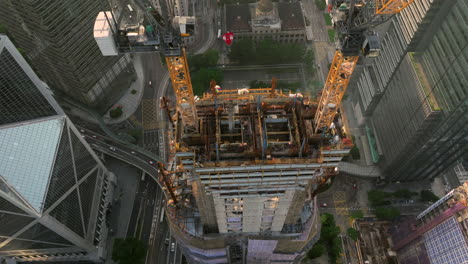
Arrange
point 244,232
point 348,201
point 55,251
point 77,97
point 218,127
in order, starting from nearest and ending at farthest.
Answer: point 218,127 → point 244,232 → point 55,251 → point 348,201 → point 77,97

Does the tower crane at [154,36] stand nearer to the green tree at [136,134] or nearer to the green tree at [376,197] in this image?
the green tree at [136,134]

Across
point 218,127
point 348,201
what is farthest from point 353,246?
point 218,127

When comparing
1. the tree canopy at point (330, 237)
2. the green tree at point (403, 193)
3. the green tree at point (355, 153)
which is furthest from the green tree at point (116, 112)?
the green tree at point (403, 193)

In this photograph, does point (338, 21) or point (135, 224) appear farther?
point (135, 224)

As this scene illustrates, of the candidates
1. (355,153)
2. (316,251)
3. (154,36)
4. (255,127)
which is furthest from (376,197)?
(154,36)

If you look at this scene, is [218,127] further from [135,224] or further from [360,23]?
[135,224]

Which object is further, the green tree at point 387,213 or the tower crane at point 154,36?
the green tree at point 387,213
